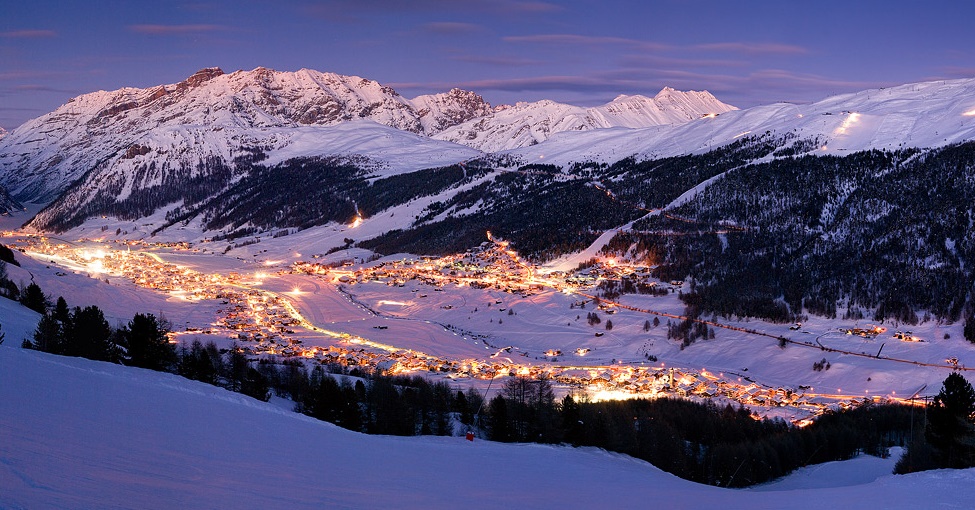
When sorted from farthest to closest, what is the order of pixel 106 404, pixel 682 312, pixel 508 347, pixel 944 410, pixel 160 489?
pixel 682 312
pixel 508 347
pixel 944 410
pixel 106 404
pixel 160 489

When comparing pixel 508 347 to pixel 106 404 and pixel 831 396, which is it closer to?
pixel 831 396

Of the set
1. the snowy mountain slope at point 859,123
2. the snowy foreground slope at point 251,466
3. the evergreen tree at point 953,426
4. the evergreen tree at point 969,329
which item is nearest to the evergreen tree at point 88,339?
the snowy foreground slope at point 251,466

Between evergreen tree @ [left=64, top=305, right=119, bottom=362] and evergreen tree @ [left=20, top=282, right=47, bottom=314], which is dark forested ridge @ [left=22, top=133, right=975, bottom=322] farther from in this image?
evergreen tree @ [left=20, top=282, right=47, bottom=314]

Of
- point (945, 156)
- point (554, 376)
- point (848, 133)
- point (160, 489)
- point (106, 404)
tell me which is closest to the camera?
point (160, 489)

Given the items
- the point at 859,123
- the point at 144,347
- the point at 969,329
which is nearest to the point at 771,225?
the point at 969,329

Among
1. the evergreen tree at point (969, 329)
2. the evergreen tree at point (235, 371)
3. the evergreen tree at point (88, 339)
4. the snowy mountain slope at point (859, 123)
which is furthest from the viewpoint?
the snowy mountain slope at point (859, 123)

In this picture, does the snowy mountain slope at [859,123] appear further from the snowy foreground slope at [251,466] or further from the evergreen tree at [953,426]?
the snowy foreground slope at [251,466]

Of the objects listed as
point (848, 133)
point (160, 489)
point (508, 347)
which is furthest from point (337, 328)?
point (848, 133)
